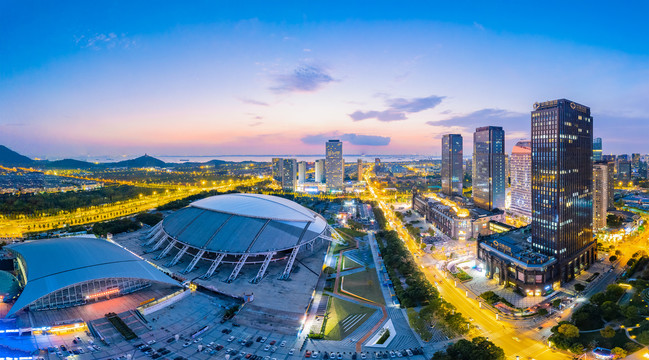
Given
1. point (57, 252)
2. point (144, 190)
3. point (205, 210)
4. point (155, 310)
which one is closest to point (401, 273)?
point (155, 310)

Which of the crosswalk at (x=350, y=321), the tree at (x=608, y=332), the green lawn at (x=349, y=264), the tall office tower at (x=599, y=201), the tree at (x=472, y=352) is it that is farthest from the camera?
the tall office tower at (x=599, y=201)

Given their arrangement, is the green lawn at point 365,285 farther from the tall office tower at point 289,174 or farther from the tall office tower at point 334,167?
the tall office tower at point 289,174

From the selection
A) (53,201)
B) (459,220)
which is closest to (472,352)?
(459,220)

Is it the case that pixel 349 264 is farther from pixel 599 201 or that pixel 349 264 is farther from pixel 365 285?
pixel 599 201

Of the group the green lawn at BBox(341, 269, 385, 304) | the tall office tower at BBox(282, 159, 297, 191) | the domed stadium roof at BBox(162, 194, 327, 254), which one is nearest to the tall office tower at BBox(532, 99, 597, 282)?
the green lawn at BBox(341, 269, 385, 304)

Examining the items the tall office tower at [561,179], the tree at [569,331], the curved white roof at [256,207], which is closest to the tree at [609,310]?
the tree at [569,331]

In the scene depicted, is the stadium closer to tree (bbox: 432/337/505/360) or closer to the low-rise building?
tree (bbox: 432/337/505/360)

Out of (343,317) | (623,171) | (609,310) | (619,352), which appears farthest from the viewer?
(623,171)
